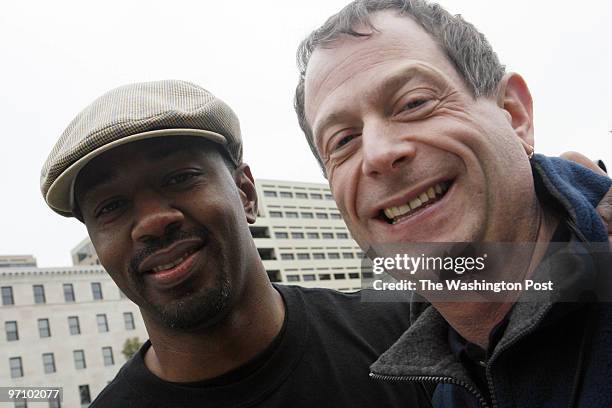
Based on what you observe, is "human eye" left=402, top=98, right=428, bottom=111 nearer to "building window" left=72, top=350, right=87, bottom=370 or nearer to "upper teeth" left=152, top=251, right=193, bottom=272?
"upper teeth" left=152, top=251, right=193, bottom=272

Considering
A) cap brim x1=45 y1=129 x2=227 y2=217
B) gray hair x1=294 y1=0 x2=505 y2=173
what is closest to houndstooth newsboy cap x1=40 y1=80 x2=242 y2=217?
cap brim x1=45 y1=129 x2=227 y2=217

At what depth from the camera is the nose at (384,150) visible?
1755 millimetres

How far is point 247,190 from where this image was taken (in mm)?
3059

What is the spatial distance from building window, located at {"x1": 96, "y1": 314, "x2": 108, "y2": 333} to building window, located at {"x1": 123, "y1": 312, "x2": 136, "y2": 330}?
5.24 feet

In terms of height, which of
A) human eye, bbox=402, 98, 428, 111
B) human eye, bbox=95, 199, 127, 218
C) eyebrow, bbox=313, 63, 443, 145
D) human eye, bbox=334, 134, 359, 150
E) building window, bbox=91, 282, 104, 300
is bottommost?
building window, bbox=91, 282, 104, 300

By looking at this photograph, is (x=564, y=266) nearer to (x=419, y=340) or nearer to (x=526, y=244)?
(x=526, y=244)

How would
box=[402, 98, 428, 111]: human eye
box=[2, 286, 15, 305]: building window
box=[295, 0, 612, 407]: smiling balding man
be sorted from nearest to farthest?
box=[295, 0, 612, 407]: smiling balding man < box=[402, 98, 428, 111]: human eye < box=[2, 286, 15, 305]: building window

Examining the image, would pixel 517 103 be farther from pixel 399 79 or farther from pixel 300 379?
pixel 300 379

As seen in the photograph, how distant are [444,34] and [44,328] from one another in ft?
147

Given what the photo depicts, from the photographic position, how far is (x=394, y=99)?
1.86 metres

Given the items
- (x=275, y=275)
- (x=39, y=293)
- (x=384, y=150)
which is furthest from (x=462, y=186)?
(x=275, y=275)

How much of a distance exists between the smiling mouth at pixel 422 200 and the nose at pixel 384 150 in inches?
5.3

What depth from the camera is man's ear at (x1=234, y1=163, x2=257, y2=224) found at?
3.02 meters

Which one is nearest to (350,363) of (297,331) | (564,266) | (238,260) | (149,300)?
(297,331)
